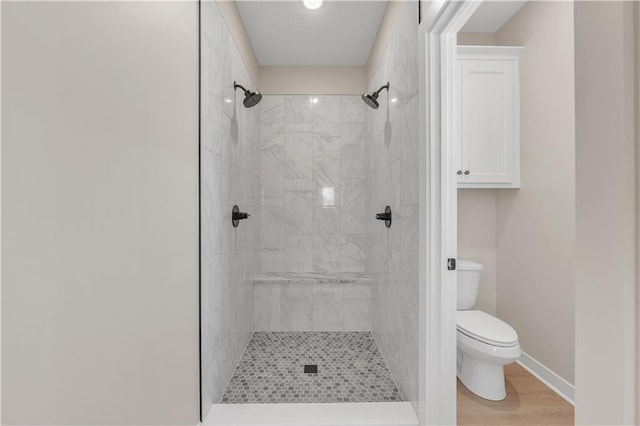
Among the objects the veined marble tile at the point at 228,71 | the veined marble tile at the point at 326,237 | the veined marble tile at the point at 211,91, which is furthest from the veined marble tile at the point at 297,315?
the veined marble tile at the point at 228,71

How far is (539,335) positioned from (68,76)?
2915 mm

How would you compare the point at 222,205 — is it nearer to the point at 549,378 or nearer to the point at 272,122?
the point at 272,122

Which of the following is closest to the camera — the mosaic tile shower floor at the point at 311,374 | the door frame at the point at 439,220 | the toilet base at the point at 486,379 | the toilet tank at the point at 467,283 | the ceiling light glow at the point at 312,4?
the door frame at the point at 439,220

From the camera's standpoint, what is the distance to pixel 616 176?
1.95ft

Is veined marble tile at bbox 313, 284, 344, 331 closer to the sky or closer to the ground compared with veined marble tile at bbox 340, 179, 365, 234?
closer to the ground

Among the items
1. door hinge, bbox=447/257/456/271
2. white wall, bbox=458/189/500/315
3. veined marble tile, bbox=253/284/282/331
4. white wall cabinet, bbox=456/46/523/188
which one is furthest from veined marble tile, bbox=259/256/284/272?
door hinge, bbox=447/257/456/271

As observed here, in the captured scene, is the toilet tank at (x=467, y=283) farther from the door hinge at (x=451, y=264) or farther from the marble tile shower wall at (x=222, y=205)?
the marble tile shower wall at (x=222, y=205)

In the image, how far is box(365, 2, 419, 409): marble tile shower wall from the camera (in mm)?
1700

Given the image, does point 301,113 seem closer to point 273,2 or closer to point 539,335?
point 273,2

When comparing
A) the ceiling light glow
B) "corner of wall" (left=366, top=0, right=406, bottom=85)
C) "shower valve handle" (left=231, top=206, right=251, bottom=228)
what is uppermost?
the ceiling light glow

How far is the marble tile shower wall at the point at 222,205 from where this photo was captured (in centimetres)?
167

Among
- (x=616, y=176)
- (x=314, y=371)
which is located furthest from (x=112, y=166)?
(x=314, y=371)

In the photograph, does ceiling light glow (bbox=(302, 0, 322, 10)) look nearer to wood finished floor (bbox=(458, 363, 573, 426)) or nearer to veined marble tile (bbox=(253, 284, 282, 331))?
veined marble tile (bbox=(253, 284, 282, 331))

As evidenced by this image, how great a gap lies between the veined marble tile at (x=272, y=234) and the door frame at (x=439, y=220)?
2.06 m
